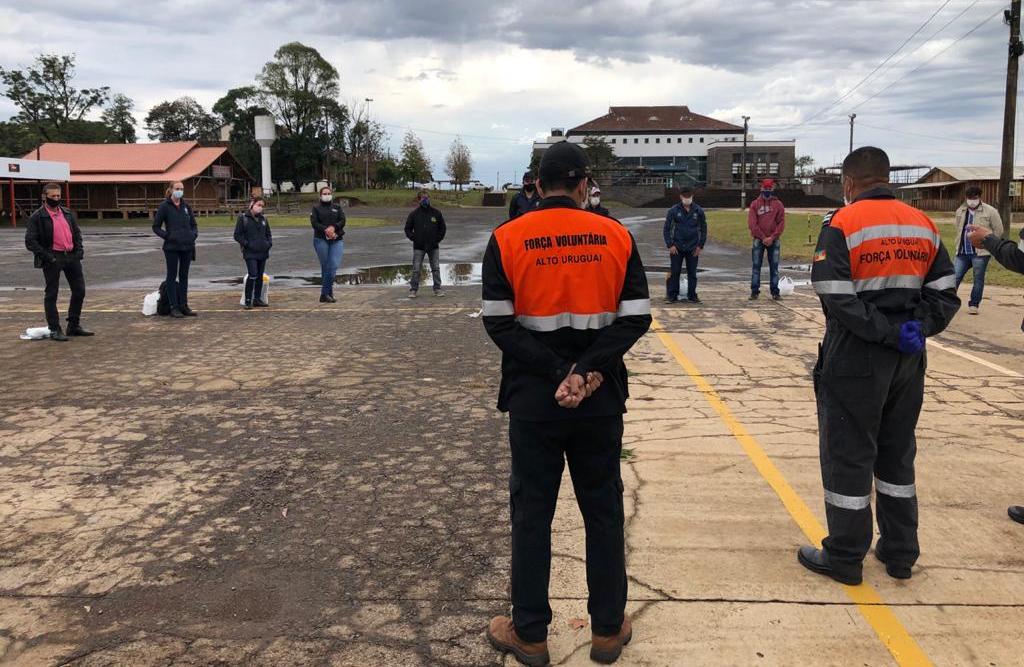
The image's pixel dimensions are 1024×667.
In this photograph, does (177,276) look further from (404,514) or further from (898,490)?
(898,490)

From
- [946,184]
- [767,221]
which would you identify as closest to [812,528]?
[767,221]

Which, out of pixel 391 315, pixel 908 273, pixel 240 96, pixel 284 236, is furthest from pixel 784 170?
pixel 908 273

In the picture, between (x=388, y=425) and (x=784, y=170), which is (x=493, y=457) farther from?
(x=784, y=170)

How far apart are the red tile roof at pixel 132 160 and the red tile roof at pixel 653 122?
62.6 metres

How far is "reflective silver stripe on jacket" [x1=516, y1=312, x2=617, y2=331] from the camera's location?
2.91 metres

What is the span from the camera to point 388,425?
6.14 m

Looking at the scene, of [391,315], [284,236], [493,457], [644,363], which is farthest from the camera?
[284,236]

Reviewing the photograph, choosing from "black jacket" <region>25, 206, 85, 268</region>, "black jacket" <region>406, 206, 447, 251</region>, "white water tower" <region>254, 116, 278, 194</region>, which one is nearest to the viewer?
"black jacket" <region>25, 206, 85, 268</region>

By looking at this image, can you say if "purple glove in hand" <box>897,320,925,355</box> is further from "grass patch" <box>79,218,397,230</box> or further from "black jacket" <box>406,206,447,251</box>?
"grass patch" <box>79,218,397,230</box>

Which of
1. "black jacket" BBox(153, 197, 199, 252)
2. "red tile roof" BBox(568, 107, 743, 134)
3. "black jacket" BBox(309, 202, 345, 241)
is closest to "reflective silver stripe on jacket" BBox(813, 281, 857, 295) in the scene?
"black jacket" BBox(153, 197, 199, 252)

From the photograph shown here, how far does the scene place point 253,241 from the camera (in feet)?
39.9

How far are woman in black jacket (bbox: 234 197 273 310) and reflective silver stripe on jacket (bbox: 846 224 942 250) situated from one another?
10.1 m

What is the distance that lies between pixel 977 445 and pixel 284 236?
100ft

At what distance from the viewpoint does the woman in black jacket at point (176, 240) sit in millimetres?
11281
